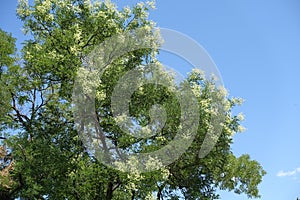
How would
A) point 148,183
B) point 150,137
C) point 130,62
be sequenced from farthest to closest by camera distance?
point 130,62 < point 150,137 < point 148,183

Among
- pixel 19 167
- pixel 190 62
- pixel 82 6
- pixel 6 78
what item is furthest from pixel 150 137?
pixel 6 78

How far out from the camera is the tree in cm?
1914

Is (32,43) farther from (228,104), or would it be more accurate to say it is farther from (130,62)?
(228,104)

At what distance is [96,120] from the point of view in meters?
20.1

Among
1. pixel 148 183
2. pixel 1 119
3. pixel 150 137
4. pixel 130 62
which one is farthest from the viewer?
pixel 1 119

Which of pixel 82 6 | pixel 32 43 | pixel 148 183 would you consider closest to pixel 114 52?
pixel 82 6

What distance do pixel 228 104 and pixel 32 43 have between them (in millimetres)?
13078

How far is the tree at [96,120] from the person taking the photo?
19.1 m

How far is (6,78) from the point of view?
23.2m

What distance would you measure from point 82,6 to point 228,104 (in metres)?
11.3

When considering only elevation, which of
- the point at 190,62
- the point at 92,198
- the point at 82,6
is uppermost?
the point at 82,6

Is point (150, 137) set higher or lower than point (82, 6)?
lower

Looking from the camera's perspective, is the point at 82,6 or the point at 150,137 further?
the point at 82,6

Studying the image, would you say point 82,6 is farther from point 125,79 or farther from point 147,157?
point 147,157
